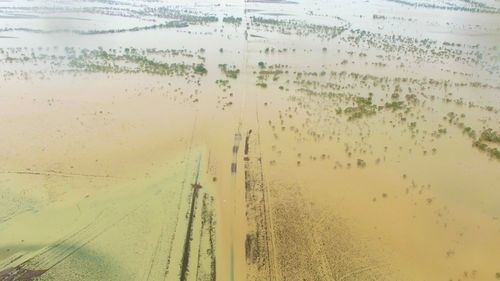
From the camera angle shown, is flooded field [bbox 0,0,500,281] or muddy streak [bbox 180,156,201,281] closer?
muddy streak [bbox 180,156,201,281]

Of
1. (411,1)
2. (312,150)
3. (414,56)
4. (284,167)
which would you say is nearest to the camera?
(284,167)

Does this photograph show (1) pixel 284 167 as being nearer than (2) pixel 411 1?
Yes

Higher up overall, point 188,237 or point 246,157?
point 246,157

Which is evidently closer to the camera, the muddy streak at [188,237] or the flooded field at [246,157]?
the muddy streak at [188,237]

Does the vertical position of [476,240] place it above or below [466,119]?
below

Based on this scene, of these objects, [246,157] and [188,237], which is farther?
[246,157]

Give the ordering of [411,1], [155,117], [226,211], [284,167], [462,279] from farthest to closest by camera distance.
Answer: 1. [411,1]
2. [155,117]
3. [284,167]
4. [226,211]
5. [462,279]

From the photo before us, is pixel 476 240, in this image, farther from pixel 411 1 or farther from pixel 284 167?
pixel 411 1

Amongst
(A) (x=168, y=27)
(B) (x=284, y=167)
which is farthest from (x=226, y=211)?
(A) (x=168, y=27)
